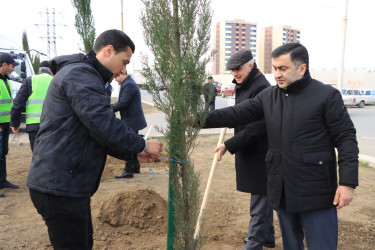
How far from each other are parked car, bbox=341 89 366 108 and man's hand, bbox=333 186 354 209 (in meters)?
24.4

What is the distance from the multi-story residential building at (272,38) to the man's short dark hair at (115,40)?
37230mm

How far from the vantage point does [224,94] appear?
119ft

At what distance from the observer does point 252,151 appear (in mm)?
3430

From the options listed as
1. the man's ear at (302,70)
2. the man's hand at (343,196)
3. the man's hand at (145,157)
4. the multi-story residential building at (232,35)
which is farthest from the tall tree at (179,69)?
the multi-story residential building at (232,35)

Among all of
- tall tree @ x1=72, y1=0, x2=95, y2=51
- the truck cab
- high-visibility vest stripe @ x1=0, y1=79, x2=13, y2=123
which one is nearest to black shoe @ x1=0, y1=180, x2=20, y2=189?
high-visibility vest stripe @ x1=0, y1=79, x2=13, y2=123

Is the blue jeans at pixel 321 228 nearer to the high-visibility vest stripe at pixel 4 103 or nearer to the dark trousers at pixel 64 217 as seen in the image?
the dark trousers at pixel 64 217

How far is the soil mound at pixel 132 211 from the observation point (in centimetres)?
402

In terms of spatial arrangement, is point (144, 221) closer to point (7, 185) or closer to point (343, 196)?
point (343, 196)

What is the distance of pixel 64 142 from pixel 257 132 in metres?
1.88

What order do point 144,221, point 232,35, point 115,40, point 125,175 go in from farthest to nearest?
1. point 232,35
2. point 125,175
3. point 144,221
4. point 115,40

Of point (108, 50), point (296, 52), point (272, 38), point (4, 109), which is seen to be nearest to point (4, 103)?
point (4, 109)

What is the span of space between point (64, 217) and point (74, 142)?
0.48 metres

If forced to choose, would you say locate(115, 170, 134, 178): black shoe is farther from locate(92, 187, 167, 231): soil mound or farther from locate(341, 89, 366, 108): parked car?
locate(341, 89, 366, 108): parked car

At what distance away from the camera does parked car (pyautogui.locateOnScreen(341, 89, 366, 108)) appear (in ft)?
81.5
